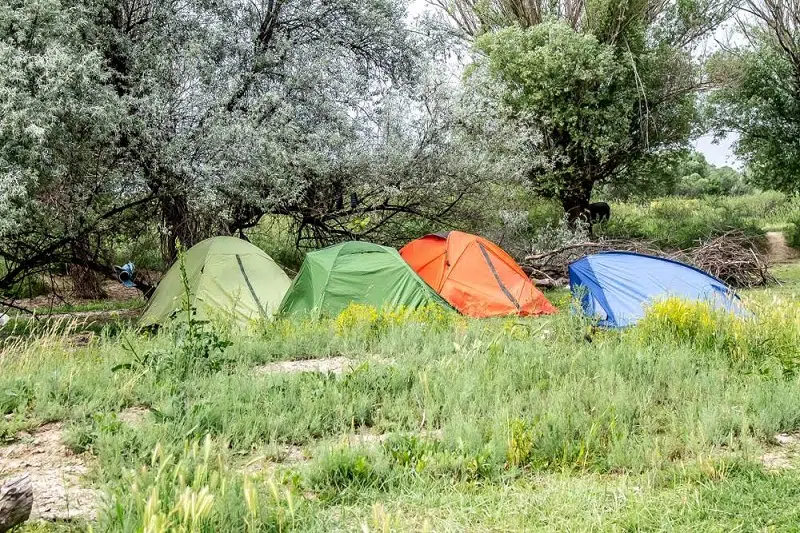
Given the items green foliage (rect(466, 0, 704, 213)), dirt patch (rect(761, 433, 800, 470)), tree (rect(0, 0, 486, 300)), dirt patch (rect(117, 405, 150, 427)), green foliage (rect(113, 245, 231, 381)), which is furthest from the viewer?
green foliage (rect(466, 0, 704, 213))

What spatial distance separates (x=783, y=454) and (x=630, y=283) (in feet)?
17.8

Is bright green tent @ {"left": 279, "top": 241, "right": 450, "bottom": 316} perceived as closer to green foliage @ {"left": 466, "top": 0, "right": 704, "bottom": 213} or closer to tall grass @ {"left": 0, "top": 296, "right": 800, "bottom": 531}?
tall grass @ {"left": 0, "top": 296, "right": 800, "bottom": 531}

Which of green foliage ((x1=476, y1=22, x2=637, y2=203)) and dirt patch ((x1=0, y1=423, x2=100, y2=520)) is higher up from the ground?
green foliage ((x1=476, y1=22, x2=637, y2=203))

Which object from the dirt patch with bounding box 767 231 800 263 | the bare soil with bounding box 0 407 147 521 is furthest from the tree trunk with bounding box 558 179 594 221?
the bare soil with bounding box 0 407 147 521

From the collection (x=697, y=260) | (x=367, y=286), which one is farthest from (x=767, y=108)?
(x=367, y=286)

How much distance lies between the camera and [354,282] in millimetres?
9680

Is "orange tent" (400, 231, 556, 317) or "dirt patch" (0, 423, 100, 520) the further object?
"orange tent" (400, 231, 556, 317)

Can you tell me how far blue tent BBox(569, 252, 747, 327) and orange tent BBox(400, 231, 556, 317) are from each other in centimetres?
128

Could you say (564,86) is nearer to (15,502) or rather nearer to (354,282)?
(354,282)

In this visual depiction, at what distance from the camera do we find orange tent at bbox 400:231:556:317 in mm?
10461

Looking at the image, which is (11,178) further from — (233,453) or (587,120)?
(587,120)

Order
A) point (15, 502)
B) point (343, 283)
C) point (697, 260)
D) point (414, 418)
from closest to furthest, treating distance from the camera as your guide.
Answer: point (15, 502)
point (414, 418)
point (343, 283)
point (697, 260)

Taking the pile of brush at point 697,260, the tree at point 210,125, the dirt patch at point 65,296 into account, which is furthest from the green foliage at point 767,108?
the dirt patch at point 65,296

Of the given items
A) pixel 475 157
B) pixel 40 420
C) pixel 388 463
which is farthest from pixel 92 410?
pixel 475 157
